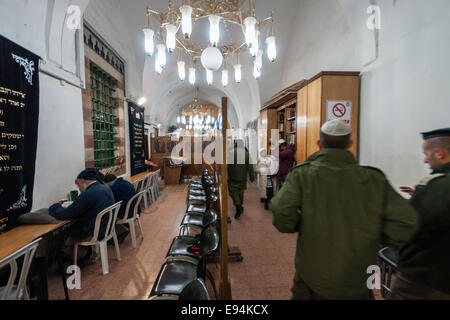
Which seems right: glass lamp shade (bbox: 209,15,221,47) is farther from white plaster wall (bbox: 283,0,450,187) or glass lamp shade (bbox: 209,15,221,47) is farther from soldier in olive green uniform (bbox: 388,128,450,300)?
soldier in olive green uniform (bbox: 388,128,450,300)

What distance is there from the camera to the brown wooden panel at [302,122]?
138 inches

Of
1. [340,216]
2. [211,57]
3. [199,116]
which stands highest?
[199,116]

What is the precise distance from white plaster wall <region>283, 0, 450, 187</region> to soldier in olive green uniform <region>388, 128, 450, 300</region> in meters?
1.15

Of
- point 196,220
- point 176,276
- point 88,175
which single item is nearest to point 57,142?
point 88,175

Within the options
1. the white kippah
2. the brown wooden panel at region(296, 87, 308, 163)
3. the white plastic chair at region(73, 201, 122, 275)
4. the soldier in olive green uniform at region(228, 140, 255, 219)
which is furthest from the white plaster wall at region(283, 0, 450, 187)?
the white plastic chair at region(73, 201, 122, 275)

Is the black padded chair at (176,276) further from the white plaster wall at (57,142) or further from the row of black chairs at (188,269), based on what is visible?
the white plaster wall at (57,142)

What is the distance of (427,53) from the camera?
196 centimetres

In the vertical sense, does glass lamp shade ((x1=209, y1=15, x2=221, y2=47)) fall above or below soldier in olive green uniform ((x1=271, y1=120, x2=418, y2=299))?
above

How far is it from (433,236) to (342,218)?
54 cm

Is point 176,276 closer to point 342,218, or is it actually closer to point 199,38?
point 342,218

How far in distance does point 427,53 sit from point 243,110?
308 inches

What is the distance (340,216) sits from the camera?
944 millimetres

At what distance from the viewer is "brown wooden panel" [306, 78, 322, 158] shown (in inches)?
117

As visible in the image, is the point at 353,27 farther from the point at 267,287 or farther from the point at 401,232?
the point at 267,287
